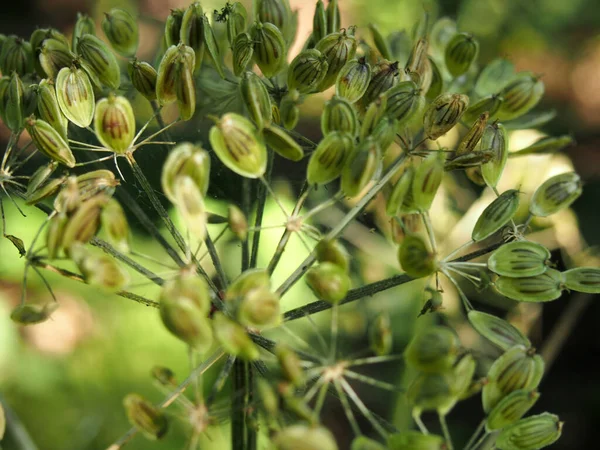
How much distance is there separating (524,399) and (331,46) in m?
0.64

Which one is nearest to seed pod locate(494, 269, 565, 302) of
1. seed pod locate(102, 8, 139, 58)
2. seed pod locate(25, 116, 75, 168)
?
seed pod locate(25, 116, 75, 168)

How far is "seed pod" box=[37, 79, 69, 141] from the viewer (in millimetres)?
1121

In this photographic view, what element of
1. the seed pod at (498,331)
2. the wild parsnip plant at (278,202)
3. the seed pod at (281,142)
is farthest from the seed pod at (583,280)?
the seed pod at (281,142)

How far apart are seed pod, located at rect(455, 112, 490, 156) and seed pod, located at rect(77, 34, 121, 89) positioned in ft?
2.03

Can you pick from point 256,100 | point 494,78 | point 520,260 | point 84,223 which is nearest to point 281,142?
point 256,100

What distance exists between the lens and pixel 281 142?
1045mm

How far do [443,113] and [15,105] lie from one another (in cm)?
73

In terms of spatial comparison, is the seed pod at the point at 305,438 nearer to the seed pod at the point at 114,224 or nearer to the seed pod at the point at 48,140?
the seed pod at the point at 114,224

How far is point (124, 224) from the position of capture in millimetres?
924

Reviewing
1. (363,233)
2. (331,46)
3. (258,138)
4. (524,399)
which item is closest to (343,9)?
(363,233)

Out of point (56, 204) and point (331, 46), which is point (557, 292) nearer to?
point (331, 46)

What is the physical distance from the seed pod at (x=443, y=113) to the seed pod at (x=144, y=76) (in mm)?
466

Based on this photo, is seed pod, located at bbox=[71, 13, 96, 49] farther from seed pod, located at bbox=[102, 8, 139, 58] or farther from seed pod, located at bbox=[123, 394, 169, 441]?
seed pod, located at bbox=[123, 394, 169, 441]

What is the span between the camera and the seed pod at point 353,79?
110 cm
